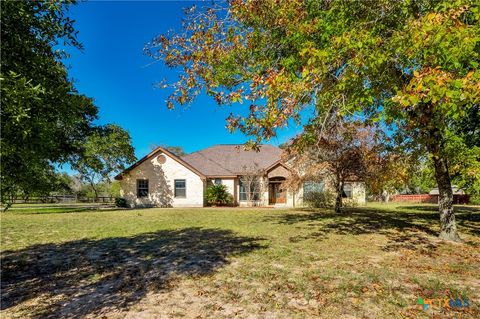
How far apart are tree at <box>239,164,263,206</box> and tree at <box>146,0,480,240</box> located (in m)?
18.3

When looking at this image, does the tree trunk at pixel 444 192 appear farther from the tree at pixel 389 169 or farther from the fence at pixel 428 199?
the fence at pixel 428 199

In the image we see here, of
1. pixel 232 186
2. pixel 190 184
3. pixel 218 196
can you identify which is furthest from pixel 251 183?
pixel 190 184

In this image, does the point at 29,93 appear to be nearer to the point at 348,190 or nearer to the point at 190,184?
the point at 190,184

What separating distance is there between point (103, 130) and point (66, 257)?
25743 mm

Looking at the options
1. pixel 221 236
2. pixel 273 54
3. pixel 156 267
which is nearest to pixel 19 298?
pixel 156 267

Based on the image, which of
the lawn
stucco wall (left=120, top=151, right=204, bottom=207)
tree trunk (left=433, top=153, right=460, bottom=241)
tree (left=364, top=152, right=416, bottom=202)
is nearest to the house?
stucco wall (left=120, top=151, right=204, bottom=207)

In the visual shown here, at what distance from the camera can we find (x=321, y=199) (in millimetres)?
27188

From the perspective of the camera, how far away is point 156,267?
736 cm

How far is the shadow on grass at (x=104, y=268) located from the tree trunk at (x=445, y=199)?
6.65m

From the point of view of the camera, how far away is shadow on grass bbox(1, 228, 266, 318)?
17.5 ft

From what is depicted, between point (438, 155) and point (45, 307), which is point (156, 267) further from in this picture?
point (438, 155)

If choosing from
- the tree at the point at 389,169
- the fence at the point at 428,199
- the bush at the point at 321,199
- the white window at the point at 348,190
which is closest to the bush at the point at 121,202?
the bush at the point at 321,199

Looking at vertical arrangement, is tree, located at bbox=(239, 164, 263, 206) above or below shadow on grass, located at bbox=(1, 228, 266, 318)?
above

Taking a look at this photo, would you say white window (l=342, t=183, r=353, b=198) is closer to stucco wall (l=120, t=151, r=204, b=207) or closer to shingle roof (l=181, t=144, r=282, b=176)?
shingle roof (l=181, t=144, r=282, b=176)
